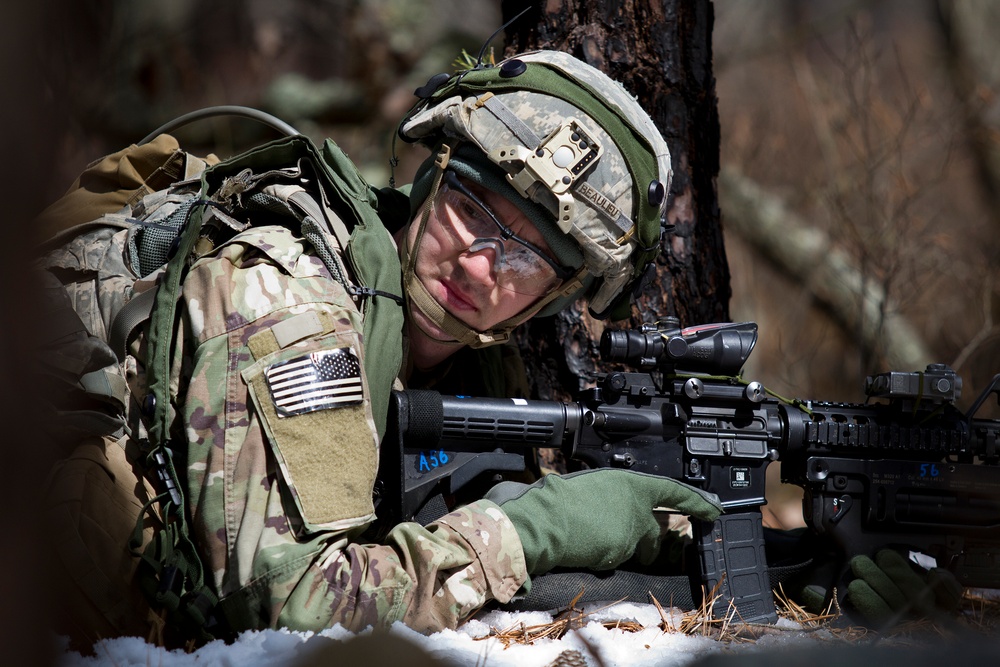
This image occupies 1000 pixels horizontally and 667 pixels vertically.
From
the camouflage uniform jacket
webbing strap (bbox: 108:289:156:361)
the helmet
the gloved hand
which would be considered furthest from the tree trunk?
webbing strap (bbox: 108:289:156:361)

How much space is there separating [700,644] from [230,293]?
1765 mm

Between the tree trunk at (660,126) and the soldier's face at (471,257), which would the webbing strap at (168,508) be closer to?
the soldier's face at (471,257)

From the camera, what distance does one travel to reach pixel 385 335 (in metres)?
2.89

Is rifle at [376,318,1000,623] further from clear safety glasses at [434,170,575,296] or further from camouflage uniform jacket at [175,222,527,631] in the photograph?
camouflage uniform jacket at [175,222,527,631]

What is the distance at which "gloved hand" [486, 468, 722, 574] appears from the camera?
9.54 ft

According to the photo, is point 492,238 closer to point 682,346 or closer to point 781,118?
point 682,346

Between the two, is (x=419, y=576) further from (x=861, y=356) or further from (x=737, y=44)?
(x=737, y=44)

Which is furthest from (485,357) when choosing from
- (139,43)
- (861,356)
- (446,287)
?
(139,43)

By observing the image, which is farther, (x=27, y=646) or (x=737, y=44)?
(x=737, y=44)

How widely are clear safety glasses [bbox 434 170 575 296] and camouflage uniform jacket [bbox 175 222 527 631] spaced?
0.52m

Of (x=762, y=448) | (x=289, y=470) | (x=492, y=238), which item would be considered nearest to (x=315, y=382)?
(x=289, y=470)

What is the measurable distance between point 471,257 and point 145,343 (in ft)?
3.44

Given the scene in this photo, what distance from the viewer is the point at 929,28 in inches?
420

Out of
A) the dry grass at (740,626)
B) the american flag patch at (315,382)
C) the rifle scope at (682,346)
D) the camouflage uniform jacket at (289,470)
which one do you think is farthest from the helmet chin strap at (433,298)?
the dry grass at (740,626)
